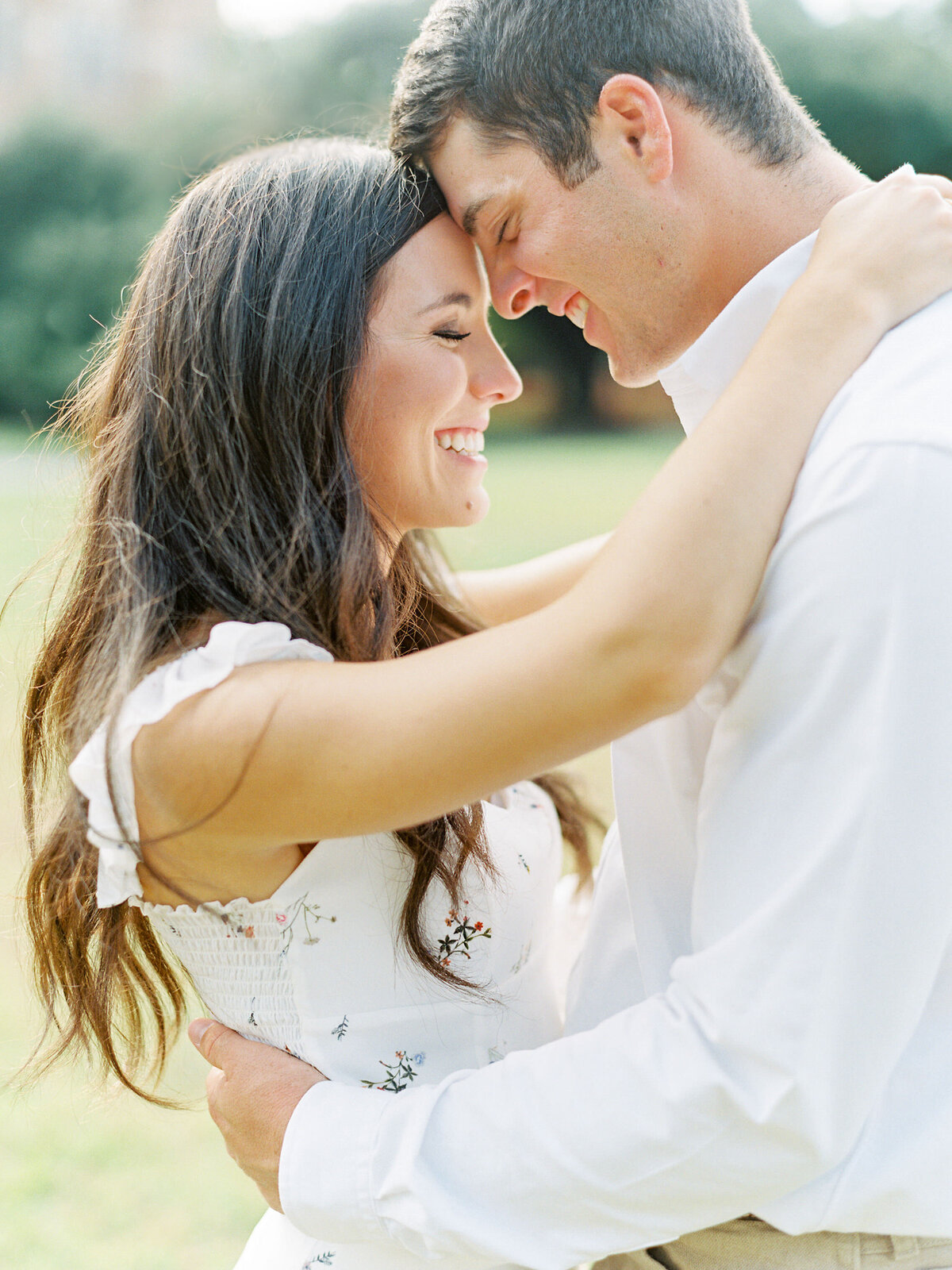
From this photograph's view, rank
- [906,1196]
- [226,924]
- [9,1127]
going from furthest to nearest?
1. [9,1127]
2. [226,924]
3. [906,1196]

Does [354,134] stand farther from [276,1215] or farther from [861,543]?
[276,1215]

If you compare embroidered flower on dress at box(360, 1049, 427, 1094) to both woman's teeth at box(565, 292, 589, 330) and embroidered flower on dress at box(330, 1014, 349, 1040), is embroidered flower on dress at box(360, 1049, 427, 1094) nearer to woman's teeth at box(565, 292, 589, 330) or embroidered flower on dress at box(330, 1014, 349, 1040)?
embroidered flower on dress at box(330, 1014, 349, 1040)

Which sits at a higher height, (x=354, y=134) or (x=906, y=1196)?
(x=354, y=134)

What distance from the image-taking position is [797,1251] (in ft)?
4.79

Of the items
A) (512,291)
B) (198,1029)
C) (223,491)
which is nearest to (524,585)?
(512,291)

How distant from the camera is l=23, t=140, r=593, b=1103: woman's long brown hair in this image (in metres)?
1.70

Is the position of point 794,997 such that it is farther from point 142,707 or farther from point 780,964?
point 142,707

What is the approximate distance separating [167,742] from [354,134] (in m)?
1.48

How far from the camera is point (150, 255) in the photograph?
1922 millimetres

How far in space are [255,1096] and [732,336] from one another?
1.30 m

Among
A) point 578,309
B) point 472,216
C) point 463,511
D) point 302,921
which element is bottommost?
point 302,921

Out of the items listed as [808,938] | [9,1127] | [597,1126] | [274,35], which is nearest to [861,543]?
[808,938]

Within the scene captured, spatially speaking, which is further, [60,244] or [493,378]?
[60,244]

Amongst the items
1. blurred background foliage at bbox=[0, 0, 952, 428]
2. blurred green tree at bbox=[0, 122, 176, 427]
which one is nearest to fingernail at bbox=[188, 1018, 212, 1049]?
blurred green tree at bbox=[0, 122, 176, 427]
